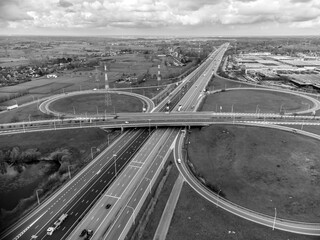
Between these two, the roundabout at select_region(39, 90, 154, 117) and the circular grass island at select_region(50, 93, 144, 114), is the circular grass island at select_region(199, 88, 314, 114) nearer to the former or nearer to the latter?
the roundabout at select_region(39, 90, 154, 117)

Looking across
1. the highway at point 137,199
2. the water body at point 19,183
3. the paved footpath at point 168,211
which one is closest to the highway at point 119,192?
the highway at point 137,199

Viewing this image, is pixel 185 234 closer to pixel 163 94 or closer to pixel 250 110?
pixel 250 110

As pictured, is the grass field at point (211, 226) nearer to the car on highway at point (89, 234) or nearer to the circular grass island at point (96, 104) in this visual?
the car on highway at point (89, 234)

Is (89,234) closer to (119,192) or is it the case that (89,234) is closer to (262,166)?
(119,192)

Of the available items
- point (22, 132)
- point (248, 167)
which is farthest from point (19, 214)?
point (248, 167)

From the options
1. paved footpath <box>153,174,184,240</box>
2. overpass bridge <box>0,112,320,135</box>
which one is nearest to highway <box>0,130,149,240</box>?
overpass bridge <box>0,112,320,135</box>

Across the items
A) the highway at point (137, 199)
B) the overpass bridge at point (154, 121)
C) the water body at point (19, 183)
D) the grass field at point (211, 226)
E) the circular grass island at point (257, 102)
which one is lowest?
the water body at point (19, 183)

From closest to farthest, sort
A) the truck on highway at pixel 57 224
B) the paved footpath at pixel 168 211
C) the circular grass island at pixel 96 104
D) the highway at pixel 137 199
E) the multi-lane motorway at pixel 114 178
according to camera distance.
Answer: the truck on highway at pixel 57 224
the paved footpath at pixel 168 211
the highway at pixel 137 199
the multi-lane motorway at pixel 114 178
the circular grass island at pixel 96 104
